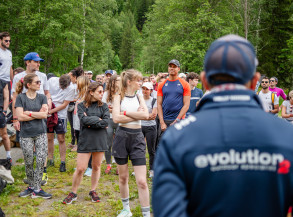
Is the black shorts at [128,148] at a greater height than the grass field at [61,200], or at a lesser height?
greater

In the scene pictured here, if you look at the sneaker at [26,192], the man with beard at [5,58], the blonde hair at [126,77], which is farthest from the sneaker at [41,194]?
the man with beard at [5,58]

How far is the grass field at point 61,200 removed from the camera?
5176 millimetres

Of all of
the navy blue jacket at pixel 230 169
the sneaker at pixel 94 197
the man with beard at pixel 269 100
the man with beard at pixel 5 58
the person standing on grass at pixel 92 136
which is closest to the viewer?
the navy blue jacket at pixel 230 169

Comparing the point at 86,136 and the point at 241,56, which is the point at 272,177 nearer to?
the point at 241,56

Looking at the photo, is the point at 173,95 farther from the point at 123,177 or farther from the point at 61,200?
the point at 61,200

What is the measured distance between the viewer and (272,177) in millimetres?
1393

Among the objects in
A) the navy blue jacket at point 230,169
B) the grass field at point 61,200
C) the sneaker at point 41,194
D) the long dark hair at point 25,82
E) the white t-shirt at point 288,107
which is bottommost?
the grass field at point 61,200

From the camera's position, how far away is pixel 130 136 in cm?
464

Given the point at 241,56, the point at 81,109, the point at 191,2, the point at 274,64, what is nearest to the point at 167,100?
the point at 81,109

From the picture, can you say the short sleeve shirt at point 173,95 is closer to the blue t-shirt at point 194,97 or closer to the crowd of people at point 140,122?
the crowd of people at point 140,122

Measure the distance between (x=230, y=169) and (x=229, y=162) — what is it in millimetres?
33

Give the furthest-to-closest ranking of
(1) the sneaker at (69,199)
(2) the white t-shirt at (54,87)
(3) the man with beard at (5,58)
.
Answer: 1. (2) the white t-shirt at (54,87)
2. (3) the man with beard at (5,58)
3. (1) the sneaker at (69,199)

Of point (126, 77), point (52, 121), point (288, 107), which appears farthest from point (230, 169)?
point (288, 107)

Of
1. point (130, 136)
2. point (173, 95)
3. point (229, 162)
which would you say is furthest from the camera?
point (173, 95)
